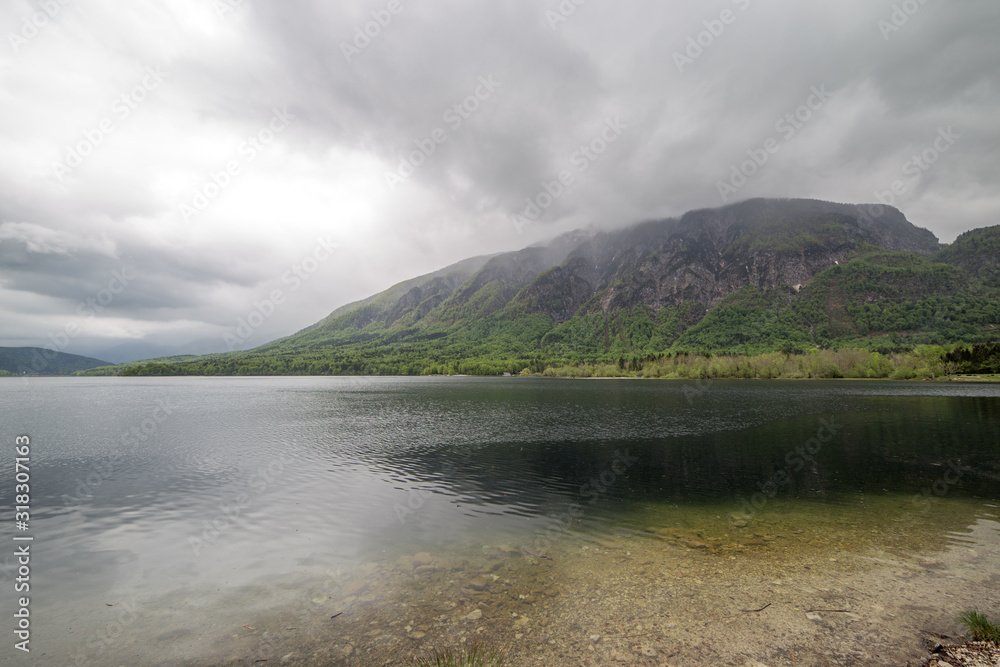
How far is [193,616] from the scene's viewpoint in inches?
498

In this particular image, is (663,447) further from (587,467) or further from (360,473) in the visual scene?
(360,473)

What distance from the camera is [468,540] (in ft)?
61.3

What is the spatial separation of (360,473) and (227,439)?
2609cm

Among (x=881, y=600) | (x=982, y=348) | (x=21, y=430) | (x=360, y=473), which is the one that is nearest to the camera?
(x=881, y=600)

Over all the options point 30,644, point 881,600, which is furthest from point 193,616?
point 881,600

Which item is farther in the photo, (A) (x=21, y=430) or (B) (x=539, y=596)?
(A) (x=21, y=430)

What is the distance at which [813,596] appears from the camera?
41.6ft

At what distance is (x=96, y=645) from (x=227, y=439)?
42726 millimetres

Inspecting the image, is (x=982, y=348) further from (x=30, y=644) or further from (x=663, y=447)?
(x=30, y=644)

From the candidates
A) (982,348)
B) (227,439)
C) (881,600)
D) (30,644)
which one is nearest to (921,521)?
(881,600)

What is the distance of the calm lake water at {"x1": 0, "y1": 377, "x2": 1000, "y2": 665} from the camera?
1135 cm

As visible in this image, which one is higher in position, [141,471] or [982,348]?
[982,348]

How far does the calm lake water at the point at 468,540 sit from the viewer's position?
37.2 ft

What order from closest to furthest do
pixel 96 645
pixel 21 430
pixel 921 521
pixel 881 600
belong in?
pixel 96 645, pixel 881 600, pixel 921 521, pixel 21 430
